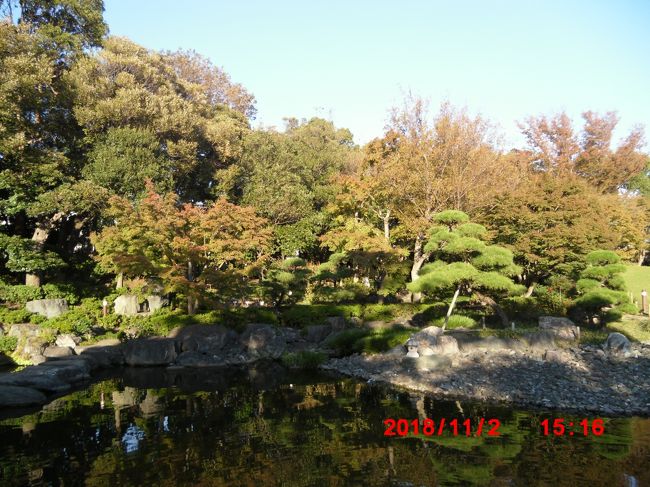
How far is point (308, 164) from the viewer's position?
27906 millimetres

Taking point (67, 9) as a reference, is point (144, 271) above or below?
below

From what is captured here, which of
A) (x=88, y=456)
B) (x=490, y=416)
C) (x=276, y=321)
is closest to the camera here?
(x=88, y=456)

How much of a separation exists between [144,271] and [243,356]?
4.72 m

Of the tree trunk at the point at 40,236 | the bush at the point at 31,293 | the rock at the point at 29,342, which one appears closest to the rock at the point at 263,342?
the rock at the point at 29,342

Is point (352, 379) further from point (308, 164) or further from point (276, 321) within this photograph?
point (308, 164)

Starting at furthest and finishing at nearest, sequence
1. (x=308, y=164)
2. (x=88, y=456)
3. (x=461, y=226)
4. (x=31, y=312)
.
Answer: (x=308, y=164) → (x=31, y=312) → (x=461, y=226) → (x=88, y=456)

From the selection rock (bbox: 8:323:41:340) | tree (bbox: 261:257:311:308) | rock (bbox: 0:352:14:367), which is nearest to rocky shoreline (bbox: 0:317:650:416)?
rock (bbox: 8:323:41:340)

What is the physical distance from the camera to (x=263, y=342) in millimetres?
16844

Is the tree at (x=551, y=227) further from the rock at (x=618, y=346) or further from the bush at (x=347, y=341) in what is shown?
the bush at (x=347, y=341)

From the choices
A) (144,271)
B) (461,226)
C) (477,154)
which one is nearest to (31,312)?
(144,271)

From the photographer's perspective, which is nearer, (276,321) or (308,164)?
(276,321)

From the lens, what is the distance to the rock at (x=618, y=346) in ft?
42.1

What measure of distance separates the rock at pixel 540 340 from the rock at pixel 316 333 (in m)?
7.33
